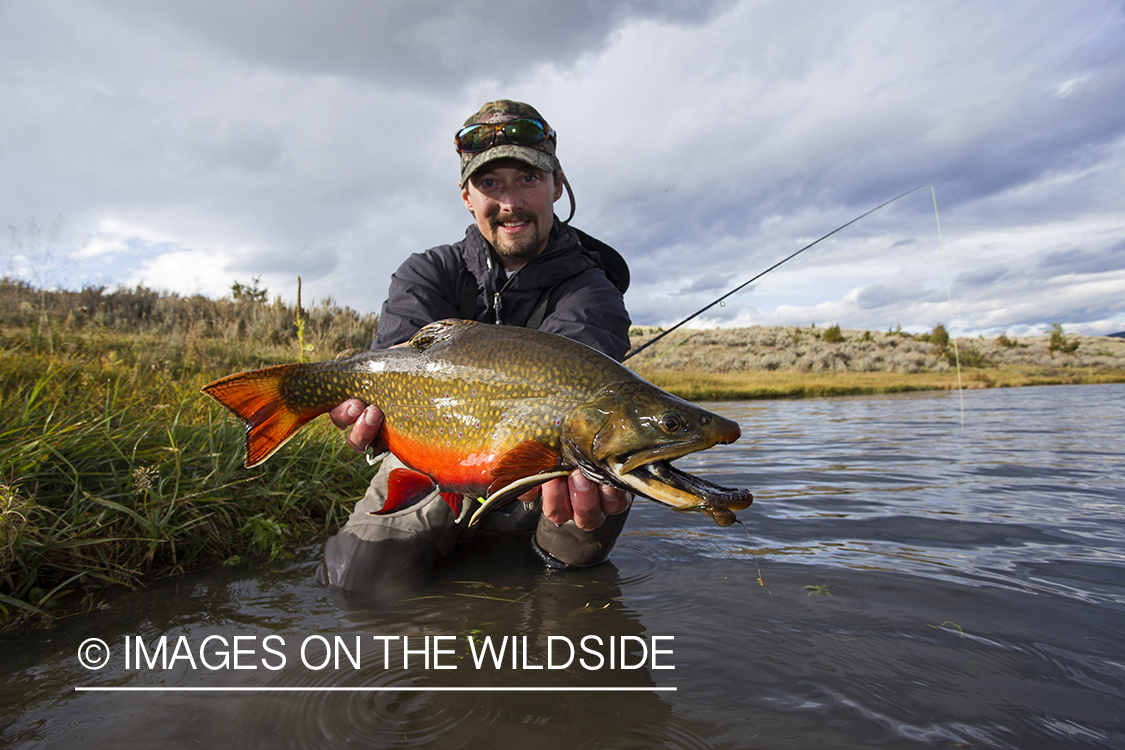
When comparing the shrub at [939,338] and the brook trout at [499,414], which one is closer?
the brook trout at [499,414]

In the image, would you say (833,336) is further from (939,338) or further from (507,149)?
(507,149)

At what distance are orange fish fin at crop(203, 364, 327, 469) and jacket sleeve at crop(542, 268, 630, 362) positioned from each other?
1.43 meters

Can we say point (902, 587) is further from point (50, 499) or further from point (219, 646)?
point (50, 499)

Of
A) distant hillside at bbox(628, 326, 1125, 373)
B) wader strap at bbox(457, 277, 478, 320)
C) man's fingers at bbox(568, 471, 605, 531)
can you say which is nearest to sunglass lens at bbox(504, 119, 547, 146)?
wader strap at bbox(457, 277, 478, 320)

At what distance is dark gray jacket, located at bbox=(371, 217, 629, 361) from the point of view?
3.59m

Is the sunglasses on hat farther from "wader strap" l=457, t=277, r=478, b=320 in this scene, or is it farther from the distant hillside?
the distant hillside

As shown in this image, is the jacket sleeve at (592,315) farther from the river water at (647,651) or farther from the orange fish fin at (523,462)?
the river water at (647,651)

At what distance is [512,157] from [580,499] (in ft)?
7.81

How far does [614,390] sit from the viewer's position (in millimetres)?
2000

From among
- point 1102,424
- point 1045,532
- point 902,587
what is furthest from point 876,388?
point 902,587

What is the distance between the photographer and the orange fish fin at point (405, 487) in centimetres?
239

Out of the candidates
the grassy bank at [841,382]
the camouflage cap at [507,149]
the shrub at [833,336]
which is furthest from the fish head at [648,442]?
the shrub at [833,336]

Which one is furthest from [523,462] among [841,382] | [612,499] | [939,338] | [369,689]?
[939,338]

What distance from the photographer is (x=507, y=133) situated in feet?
12.0
